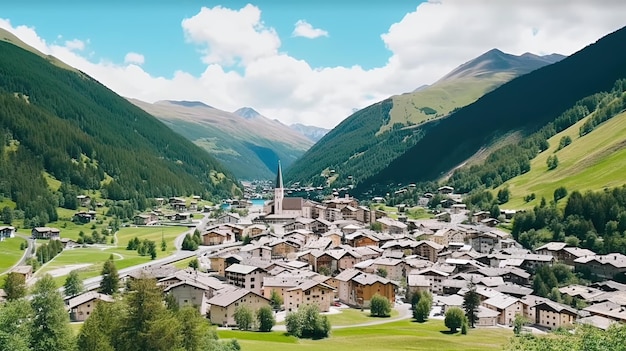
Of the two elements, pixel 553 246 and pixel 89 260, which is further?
pixel 89 260

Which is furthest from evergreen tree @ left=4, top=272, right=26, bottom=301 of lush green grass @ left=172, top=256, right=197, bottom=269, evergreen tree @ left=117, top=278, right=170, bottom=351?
lush green grass @ left=172, top=256, right=197, bottom=269

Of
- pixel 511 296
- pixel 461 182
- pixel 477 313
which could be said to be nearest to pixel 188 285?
pixel 477 313

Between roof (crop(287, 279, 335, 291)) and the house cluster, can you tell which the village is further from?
the house cluster

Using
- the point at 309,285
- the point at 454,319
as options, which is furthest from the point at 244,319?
the point at 454,319

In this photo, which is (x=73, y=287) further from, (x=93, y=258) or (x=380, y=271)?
(x=380, y=271)

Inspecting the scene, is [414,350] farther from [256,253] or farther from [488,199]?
[488,199]

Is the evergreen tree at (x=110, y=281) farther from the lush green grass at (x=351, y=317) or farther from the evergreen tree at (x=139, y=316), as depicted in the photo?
the evergreen tree at (x=139, y=316)
